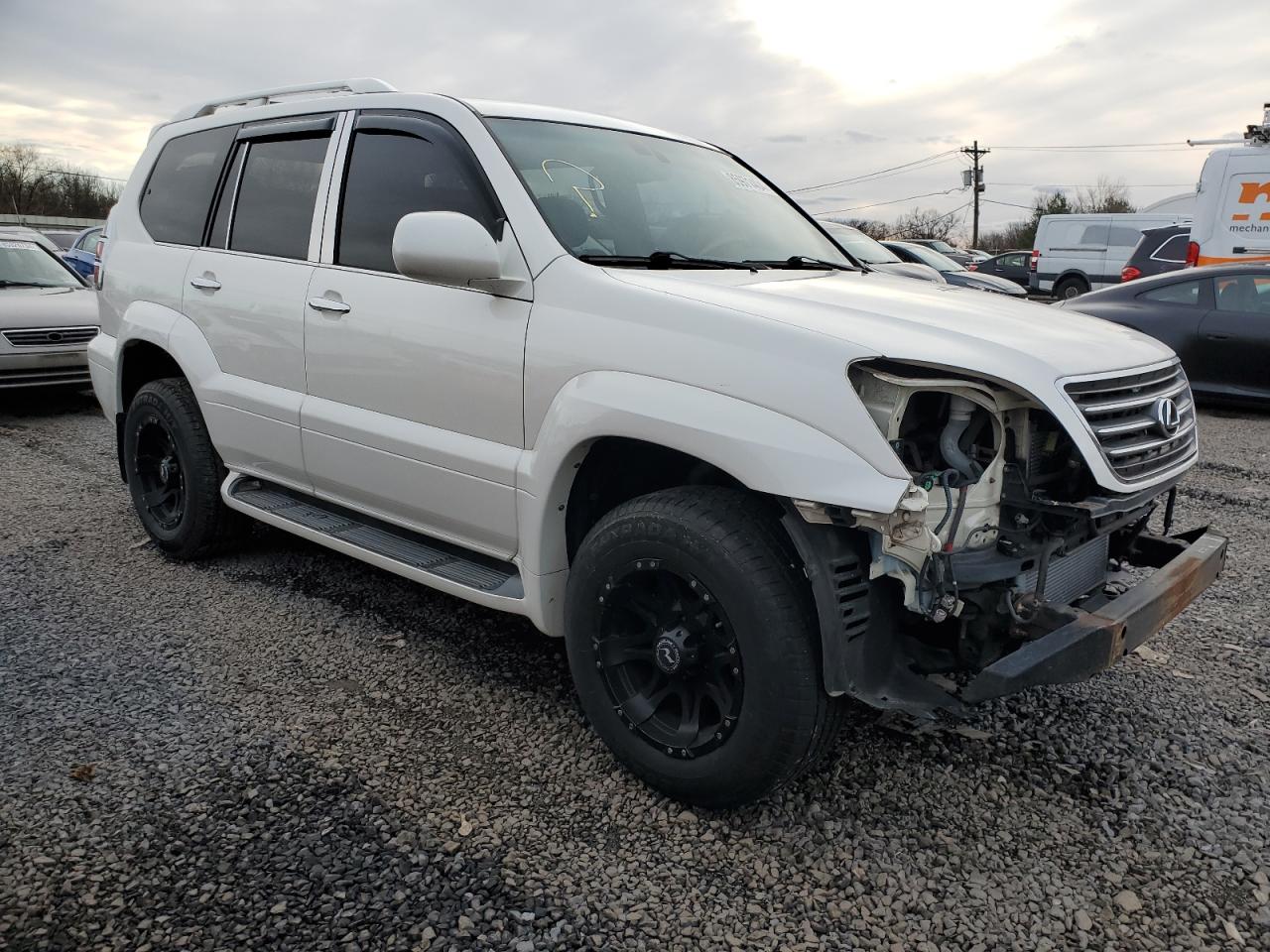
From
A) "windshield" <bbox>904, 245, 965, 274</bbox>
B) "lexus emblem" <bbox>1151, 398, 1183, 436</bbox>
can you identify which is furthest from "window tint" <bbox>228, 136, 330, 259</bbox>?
"windshield" <bbox>904, 245, 965, 274</bbox>

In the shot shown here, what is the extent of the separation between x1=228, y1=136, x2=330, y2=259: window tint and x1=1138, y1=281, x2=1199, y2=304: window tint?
772cm

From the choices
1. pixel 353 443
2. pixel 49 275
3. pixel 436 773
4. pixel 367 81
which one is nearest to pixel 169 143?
pixel 367 81

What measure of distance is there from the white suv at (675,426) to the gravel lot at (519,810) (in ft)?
1.01

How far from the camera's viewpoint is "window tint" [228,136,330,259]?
375 cm

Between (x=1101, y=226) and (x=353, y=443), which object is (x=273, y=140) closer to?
(x=353, y=443)

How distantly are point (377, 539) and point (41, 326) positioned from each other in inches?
259

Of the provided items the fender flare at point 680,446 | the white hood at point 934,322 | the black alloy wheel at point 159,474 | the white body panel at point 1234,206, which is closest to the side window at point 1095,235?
the white body panel at point 1234,206

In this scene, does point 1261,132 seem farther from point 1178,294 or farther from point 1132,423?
point 1132,423

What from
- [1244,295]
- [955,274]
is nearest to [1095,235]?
[955,274]

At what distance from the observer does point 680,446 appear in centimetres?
248

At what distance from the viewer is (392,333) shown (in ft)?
10.6

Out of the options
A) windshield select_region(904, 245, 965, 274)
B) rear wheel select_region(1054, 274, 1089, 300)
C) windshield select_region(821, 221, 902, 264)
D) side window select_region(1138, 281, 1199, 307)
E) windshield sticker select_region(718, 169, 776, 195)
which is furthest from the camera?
rear wheel select_region(1054, 274, 1089, 300)

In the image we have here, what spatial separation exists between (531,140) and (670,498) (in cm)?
145

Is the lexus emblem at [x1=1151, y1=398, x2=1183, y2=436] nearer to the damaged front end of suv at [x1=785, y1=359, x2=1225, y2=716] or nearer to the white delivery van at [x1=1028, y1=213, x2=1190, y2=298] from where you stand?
the damaged front end of suv at [x1=785, y1=359, x2=1225, y2=716]
